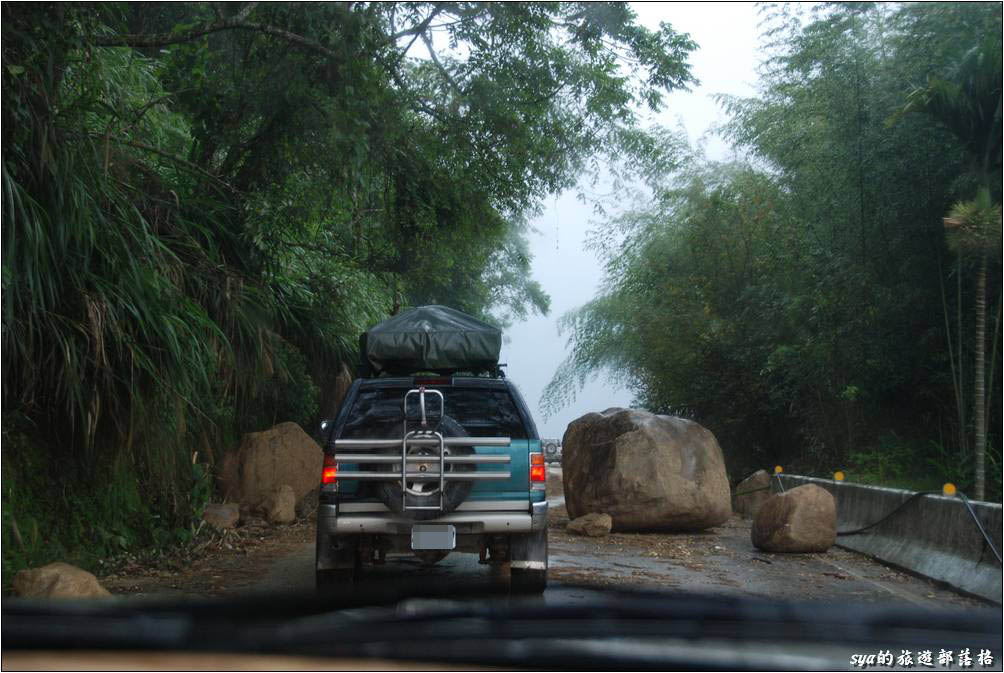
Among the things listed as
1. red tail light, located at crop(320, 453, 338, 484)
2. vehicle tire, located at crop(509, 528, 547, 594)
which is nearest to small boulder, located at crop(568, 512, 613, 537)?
vehicle tire, located at crop(509, 528, 547, 594)

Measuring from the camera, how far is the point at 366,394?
832 centimetres

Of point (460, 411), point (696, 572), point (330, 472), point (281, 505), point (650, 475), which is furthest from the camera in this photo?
point (281, 505)

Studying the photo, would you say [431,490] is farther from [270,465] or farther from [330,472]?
[270,465]

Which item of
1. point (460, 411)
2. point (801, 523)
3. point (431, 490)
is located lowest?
point (801, 523)

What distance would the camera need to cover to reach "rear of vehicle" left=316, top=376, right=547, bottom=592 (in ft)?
23.9

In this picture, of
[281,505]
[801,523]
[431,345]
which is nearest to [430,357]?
[431,345]

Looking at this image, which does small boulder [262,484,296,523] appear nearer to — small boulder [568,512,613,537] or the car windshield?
the car windshield

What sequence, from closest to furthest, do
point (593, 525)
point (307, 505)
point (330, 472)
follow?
point (330, 472), point (593, 525), point (307, 505)

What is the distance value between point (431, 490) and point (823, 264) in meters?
10.9

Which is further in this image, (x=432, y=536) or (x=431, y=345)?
(x=431, y=345)

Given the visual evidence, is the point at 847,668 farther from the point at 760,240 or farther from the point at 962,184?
the point at 760,240

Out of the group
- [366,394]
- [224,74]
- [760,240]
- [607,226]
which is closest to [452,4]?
[224,74]

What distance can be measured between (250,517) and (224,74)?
608 centimetres

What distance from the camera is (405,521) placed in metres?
7.31
